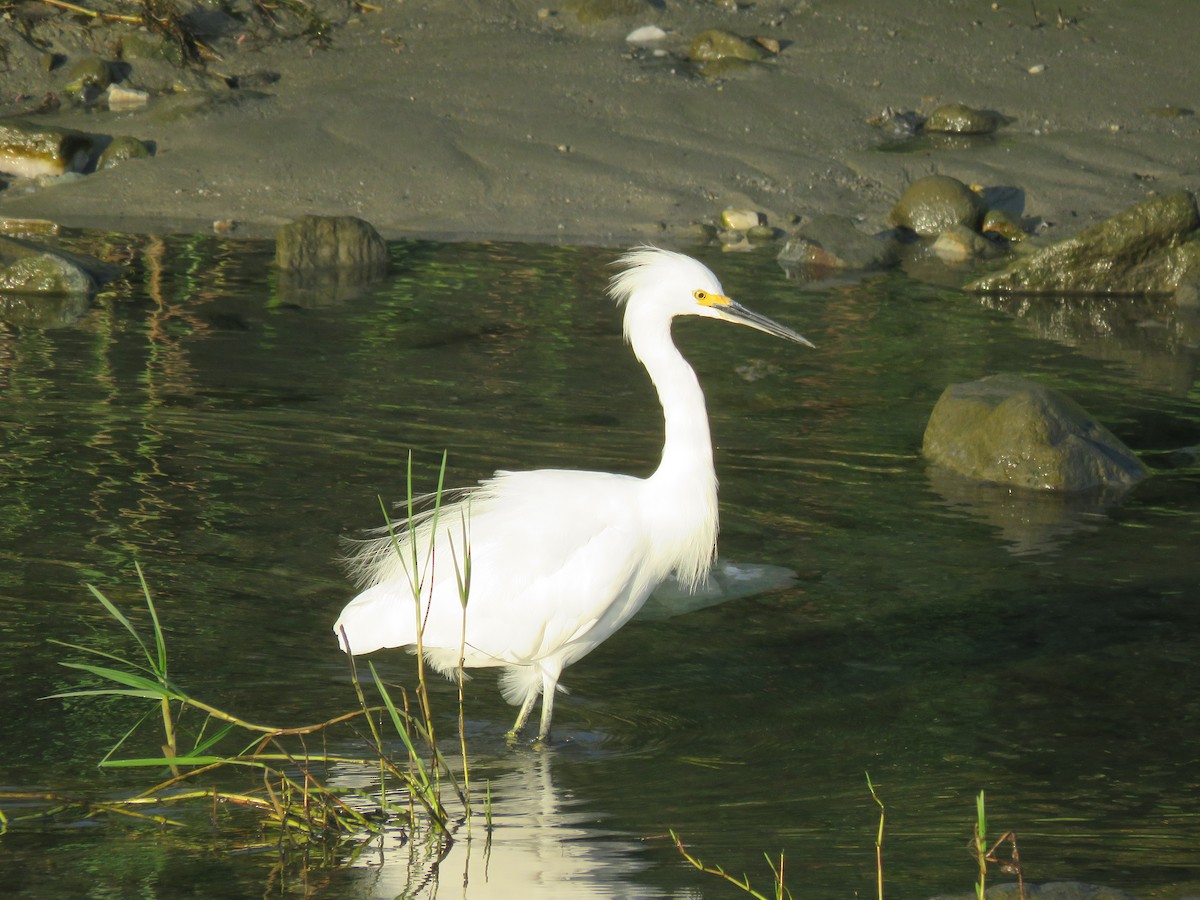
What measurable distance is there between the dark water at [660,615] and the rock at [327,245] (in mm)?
526

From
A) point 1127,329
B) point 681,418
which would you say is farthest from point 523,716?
point 1127,329

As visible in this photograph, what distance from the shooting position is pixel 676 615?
5590 mm

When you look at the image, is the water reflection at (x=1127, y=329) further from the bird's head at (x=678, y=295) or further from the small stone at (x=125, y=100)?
the small stone at (x=125, y=100)

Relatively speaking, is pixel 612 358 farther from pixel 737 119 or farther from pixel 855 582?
pixel 737 119

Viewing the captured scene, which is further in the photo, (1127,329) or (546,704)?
(1127,329)

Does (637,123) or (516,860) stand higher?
(637,123)

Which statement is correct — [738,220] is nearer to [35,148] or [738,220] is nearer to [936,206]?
[936,206]

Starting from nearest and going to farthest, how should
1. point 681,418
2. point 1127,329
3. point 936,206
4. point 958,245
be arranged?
point 681,418 < point 1127,329 < point 958,245 < point 936,206

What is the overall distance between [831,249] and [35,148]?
653cm

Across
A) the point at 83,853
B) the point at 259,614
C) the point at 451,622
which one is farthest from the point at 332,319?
the point at 83,853

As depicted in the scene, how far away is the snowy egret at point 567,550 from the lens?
4539 millimetres

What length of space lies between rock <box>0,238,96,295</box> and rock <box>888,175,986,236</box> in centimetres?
645

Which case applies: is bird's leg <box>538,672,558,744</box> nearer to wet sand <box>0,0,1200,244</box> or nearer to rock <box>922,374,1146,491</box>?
rock <box>922,374,1146,491</box>

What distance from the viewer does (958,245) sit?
39.7 feet
